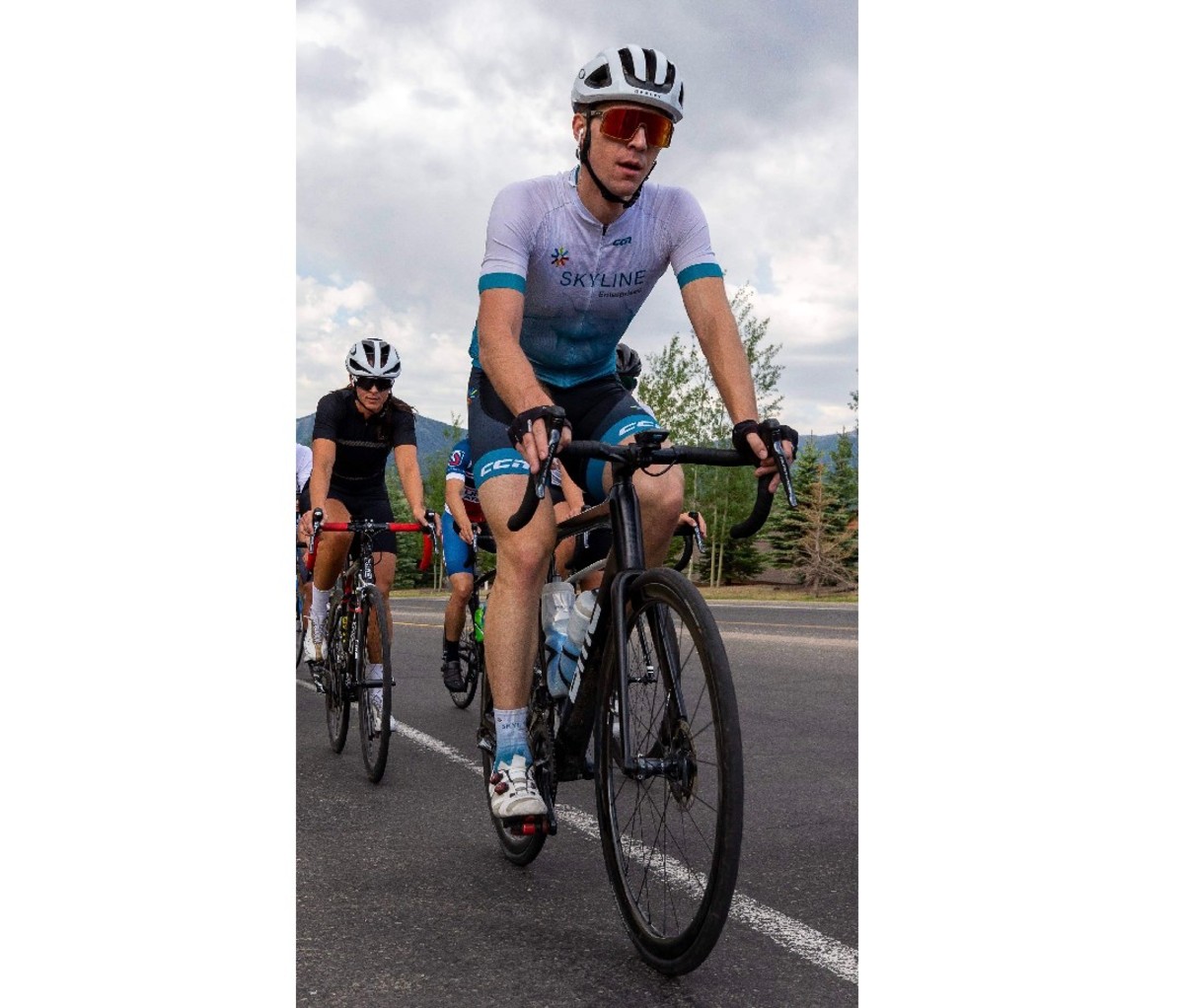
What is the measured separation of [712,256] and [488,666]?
55.5 inches

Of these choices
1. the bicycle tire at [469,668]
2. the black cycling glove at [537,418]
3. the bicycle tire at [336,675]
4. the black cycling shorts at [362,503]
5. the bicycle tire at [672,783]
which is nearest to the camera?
the bicycle tire at [672,783]

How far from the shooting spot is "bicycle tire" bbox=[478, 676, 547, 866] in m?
3.77

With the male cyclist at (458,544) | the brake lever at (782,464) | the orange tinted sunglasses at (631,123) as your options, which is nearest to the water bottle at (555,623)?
the brake lever at (782,464)

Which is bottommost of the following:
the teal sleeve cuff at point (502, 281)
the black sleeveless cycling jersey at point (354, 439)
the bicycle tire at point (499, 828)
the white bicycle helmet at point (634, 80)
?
the bicycle tire at point (499, 828)

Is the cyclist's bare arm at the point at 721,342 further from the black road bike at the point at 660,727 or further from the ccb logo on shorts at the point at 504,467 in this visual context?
the ccb logo on shorts at the point at 504,467

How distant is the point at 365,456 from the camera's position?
7066 mm

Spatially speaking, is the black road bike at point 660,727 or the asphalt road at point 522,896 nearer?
the black road bike at point 660,727

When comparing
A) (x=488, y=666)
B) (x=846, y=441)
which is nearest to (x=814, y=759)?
(x=488, y=666)

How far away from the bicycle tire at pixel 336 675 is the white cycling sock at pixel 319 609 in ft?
1.32

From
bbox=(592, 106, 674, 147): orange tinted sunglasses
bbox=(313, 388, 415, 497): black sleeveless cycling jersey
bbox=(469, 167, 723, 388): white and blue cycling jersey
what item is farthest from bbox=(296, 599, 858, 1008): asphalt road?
bbox=(592, 106, 674, 147): orange tinted sunglasses

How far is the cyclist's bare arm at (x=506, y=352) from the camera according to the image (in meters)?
3.31

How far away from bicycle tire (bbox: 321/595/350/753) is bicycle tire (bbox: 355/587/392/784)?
0.75 feet

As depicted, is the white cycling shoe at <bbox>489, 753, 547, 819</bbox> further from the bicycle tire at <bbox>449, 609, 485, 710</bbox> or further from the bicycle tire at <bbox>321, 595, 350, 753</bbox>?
the bicycle tire at <bbox>449, 609, 485, 710</bbox>

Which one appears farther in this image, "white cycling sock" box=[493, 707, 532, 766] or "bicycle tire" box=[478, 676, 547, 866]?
"bicycle tire" box=[478, 676, 547, 866]
